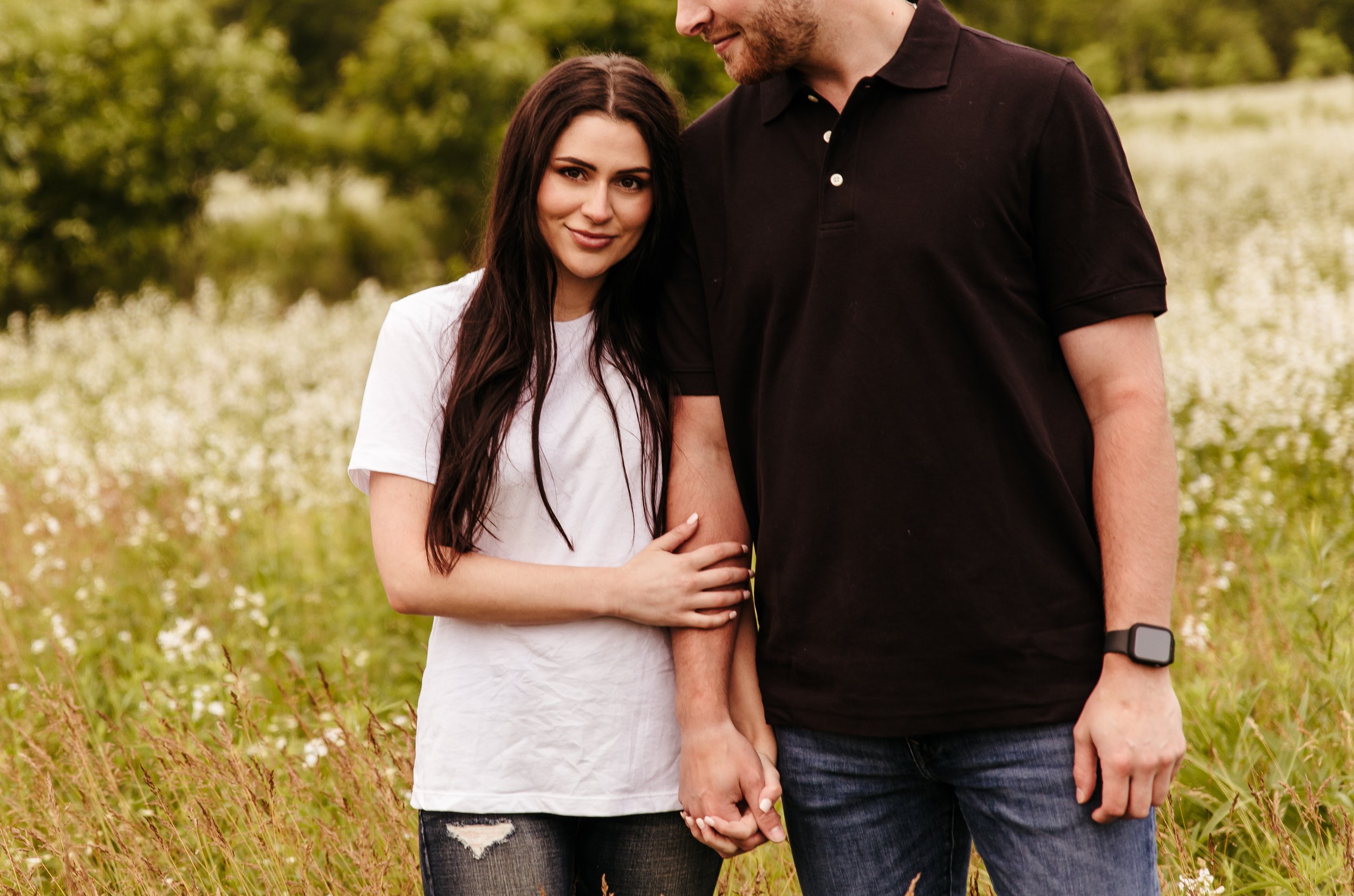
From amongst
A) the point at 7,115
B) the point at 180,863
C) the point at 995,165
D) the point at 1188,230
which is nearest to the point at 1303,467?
the point at 995,165

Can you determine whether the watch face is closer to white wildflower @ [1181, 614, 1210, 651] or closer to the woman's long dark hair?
the woman's long dark hair

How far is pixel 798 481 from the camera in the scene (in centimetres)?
194

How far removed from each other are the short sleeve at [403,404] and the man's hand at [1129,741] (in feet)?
3.89

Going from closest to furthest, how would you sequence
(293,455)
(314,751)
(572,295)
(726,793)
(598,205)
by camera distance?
1. (726,793)
2. (598,205)
3. (572,295)
4. (314,751)
5. (293,455)

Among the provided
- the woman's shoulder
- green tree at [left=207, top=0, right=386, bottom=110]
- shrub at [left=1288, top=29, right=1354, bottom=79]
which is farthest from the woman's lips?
shrub at [left=1288, top=29, right=1354, bottom=79]

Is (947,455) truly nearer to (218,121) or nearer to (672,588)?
(672,588)

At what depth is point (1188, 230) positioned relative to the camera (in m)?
12.7

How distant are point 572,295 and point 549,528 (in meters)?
0.47

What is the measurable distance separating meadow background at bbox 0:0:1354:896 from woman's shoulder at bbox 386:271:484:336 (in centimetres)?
42

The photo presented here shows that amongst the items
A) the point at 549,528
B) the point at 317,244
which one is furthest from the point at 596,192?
the point at 317,244

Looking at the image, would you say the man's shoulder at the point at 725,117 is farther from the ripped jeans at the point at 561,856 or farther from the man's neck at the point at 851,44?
the ripped jeans at the point at 561,856

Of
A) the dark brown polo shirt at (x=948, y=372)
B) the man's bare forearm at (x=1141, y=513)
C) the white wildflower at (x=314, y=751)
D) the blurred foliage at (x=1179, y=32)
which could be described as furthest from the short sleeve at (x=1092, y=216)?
the blurred foliage at (x=1179, y=32)

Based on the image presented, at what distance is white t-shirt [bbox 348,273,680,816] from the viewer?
201 centimetres

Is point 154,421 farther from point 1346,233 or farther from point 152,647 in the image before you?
point 1346,233
